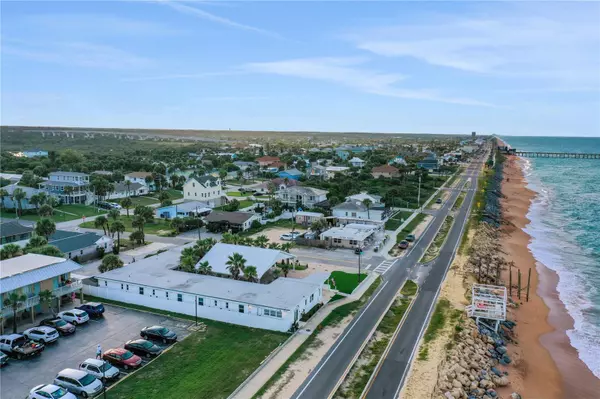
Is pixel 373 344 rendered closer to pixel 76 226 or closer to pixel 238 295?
pixel 238 295

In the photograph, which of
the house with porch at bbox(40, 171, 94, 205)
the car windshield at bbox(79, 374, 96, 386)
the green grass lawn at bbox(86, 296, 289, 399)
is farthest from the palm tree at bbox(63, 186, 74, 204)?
the car windshield at bbox(79, 374, 96, 386)

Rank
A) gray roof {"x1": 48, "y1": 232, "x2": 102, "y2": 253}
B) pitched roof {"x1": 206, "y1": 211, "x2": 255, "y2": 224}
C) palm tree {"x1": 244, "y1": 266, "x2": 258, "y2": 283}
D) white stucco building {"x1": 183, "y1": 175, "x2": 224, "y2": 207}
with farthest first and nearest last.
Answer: white stucco building {"x1": 183, "y1": 175, "x2": 224, "y2": 207}, pitched roof {"x1": 206, "y1": 211, "x2": 255, "y2": 224}, gray roof {"x1": 48, "y1": 232, "x2": 102, "y2": 253}, palm tree {"x1": 244, "y1": 266, "x2": 258, "y2": 283}

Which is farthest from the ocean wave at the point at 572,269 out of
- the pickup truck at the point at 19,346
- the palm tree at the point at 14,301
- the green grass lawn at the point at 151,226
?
the green grass lawn at the point at 151,226

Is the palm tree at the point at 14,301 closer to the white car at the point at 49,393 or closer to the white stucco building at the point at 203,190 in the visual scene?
the white car at the point at 49,393

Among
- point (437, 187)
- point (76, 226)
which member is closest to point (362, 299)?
point (76, 226)

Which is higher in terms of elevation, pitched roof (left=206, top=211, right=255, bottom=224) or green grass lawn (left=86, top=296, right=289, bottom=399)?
pitched roof (left=206, top=211, right=255, bottom=224)

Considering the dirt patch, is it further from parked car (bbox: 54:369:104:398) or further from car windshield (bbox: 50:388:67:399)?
car windshield (bbox: 50:388:67:399)
